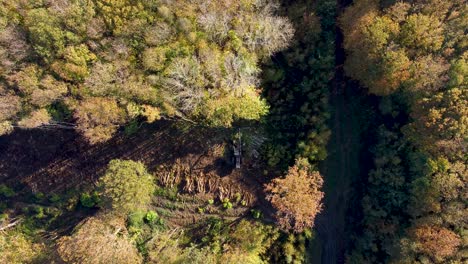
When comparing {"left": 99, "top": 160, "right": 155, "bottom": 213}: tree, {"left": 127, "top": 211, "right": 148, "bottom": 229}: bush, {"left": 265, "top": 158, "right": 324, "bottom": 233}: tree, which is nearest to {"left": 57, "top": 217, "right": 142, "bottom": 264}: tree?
{"left": 127, "top": 211, "right": 148, "bottom": 229}: bush

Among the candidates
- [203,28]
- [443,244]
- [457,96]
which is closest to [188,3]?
[203,28]

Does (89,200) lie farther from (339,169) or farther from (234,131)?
(339,169)

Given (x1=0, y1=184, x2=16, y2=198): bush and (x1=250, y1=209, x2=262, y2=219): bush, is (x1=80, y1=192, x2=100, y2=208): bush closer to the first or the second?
(x1=0, y1=184, x2=16, y2=198): bush

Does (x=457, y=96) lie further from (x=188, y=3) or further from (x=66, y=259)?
(x=66, y=259)

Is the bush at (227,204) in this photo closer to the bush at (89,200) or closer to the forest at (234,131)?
the forest at (234,131)

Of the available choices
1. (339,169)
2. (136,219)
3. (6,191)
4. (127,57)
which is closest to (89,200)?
(136,219)

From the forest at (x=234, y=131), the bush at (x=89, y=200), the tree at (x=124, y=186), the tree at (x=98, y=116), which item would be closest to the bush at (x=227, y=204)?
the forest at (x=234, y=131)
